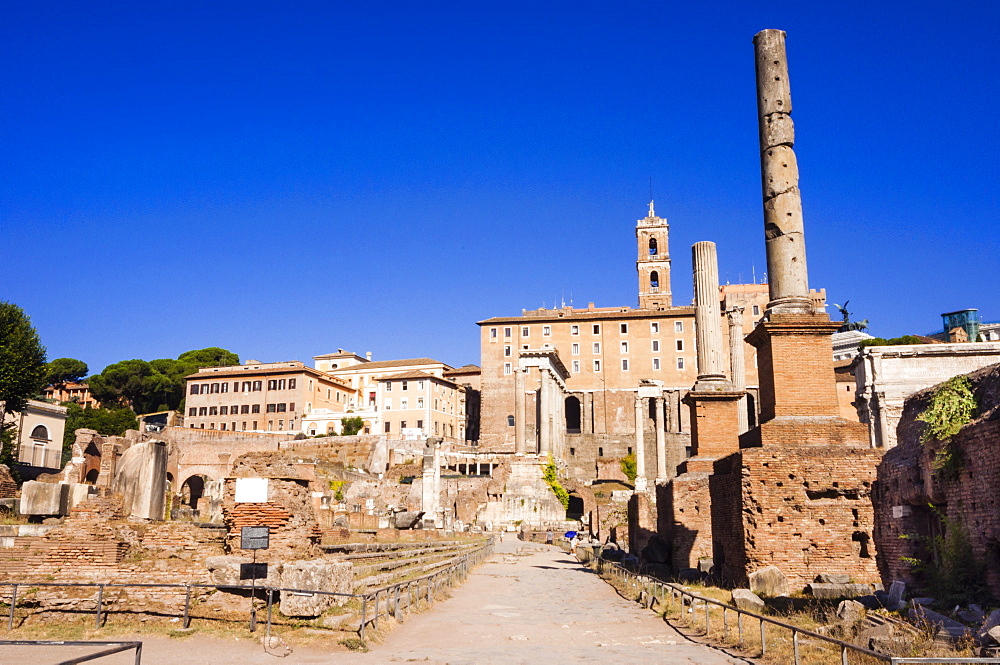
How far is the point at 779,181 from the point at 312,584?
11641 mm

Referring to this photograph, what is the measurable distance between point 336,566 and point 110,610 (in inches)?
132

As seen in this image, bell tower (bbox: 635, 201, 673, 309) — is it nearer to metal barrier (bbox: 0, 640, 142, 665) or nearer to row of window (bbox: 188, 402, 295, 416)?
row of window (bbox: 188, 402, 295, 416)

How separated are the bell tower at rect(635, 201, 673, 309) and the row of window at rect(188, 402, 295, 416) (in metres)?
44.1

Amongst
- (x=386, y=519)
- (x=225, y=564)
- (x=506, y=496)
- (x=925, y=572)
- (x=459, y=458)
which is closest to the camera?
(x=925, y=572)

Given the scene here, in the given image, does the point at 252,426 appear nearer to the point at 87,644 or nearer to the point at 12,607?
the point at 12,607

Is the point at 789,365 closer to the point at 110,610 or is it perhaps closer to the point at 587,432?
the point at 110,610

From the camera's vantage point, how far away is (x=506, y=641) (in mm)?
12195

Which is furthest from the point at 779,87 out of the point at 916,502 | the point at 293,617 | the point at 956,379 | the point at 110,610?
the point at 110,610

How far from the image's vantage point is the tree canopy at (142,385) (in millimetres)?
97000

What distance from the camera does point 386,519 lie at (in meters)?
34.4

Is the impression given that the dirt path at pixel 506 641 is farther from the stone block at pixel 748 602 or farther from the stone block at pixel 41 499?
the stone block at pixel 41 499

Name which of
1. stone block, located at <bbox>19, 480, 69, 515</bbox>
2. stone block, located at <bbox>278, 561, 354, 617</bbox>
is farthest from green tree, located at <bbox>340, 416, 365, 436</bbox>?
stone block, located at <bbox>278, 561, 354, 617</bbox>

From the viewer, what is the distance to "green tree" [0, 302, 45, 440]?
45.1 metres

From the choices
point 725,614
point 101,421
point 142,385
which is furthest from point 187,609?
point 142,385
